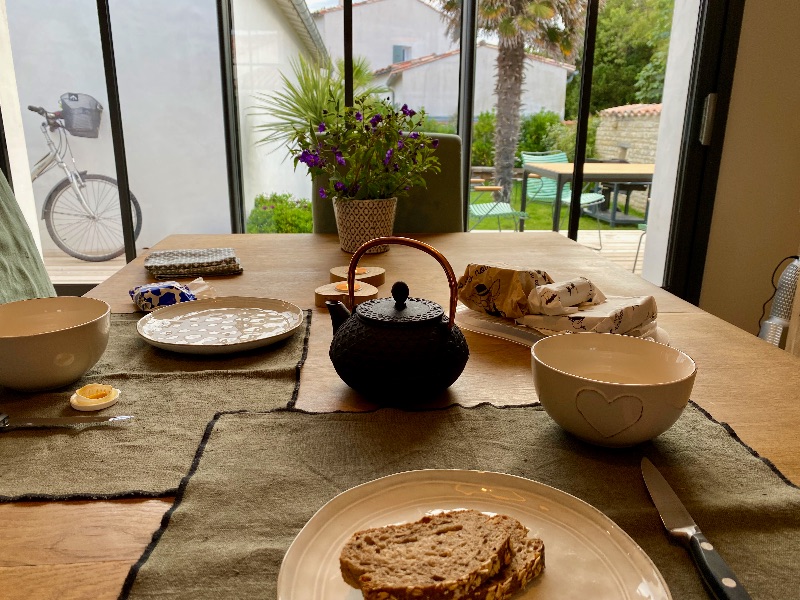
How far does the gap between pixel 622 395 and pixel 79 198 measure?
3.31 m

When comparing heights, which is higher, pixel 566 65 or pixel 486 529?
pixel 566 65

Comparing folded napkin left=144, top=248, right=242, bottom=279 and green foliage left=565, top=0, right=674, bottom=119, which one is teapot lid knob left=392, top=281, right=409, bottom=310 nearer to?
folded napkin left=144, top=248, right=242, bottom=279

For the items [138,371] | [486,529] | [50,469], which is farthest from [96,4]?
[486,529]

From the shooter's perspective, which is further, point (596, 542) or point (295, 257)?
point (295, 257)

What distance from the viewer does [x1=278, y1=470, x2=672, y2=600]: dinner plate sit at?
0.38 metres

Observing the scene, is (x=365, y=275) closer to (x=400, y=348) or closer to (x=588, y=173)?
(x=400, y=348)

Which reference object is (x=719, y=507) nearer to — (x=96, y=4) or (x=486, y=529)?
(x=486, y=529)

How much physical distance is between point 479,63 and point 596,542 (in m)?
2.79

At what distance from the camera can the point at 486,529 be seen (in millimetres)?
410

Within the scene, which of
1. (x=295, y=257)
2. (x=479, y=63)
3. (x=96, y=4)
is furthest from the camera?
(x=479, y=63)

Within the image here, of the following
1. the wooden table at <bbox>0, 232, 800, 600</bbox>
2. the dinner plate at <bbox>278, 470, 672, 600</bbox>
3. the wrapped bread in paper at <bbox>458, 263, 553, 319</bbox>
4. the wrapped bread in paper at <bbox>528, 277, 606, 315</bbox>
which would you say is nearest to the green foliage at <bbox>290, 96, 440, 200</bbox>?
the wooden table at <bbox>0, 232, 800, 600</bbox>

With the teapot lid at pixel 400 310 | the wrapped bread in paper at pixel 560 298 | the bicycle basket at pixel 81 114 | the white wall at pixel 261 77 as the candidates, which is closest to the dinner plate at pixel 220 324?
the teapot lid at pixel 400 310

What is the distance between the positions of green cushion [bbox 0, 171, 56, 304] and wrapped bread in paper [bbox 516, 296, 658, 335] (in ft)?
3.74

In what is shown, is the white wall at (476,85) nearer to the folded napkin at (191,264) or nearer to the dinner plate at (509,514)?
the folded napkin at (191,264)
